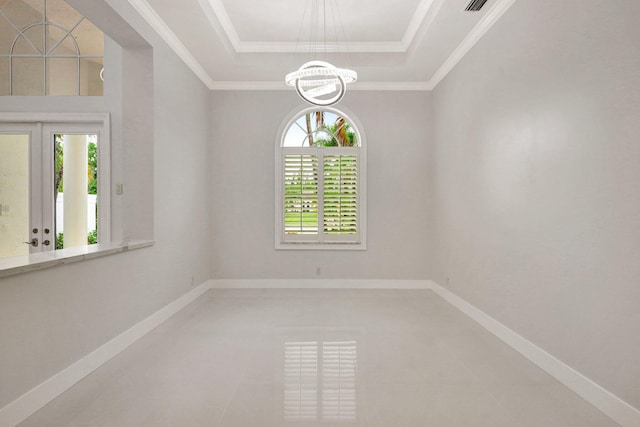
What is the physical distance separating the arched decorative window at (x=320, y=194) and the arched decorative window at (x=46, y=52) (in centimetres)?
238

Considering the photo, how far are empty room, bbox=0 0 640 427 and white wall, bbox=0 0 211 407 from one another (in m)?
0.02

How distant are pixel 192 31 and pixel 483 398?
400cm

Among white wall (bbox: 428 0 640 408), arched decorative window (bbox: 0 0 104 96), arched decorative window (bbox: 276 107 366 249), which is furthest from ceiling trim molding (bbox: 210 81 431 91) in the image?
arched decorative window (bbox: 0 0 104 96)

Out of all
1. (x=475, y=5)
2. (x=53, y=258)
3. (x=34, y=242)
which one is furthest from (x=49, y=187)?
(x=475, y=5)

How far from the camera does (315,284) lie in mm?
5184

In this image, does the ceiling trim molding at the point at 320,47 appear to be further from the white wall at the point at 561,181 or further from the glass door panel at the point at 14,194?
the glass door panel at the point at 14,194

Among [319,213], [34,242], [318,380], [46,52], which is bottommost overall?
[318,380]

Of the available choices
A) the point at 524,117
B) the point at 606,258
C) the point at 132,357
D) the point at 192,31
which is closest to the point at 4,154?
the point at 192,31

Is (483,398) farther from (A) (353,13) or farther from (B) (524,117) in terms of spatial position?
(A) (353,13)

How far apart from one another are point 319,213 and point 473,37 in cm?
282

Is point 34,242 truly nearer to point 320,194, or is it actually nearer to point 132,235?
point 132,235

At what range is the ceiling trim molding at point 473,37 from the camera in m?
3.11

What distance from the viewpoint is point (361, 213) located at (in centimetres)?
520

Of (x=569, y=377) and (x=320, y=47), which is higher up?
(x=320, y=47)
